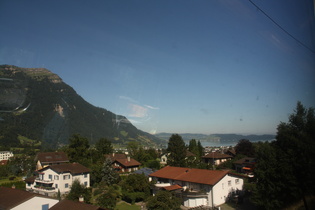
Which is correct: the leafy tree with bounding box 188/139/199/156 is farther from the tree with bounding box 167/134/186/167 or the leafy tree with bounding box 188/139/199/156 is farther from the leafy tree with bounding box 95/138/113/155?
the leafy tree with bounding box 95/138/113/155

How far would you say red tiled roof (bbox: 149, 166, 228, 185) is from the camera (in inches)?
390

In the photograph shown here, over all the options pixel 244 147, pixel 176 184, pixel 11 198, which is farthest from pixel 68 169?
pixel 244 147

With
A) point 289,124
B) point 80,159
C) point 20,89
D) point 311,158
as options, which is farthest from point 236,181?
point 80,159

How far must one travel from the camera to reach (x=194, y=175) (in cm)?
1089

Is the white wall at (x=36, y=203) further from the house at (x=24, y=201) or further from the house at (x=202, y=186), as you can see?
the house at (x=202, y=186)

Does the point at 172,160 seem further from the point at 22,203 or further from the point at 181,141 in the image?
the point at 22,203

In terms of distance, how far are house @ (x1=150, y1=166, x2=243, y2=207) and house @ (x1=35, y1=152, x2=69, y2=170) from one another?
398 inches

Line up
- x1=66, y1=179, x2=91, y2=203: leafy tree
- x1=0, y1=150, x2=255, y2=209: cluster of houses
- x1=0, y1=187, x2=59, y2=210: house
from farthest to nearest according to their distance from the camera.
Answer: x1=0, y1=150, x2=255, y2=209: cluster of houses → x1=66, y1=179, x2=91, y2=203: leafy tree → x1=0, y1=187, x2=59, y2=210: house

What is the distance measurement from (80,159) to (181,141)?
341 inches

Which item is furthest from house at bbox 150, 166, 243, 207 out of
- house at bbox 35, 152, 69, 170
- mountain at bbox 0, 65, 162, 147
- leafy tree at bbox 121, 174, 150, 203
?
house at bbox 35, 152, 69, 170

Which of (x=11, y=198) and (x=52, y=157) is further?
(x=52, y=157)

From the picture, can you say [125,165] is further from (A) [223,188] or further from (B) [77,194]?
(A) [223,188]

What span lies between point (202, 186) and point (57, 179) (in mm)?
7939

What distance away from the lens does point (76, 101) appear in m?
16.3
